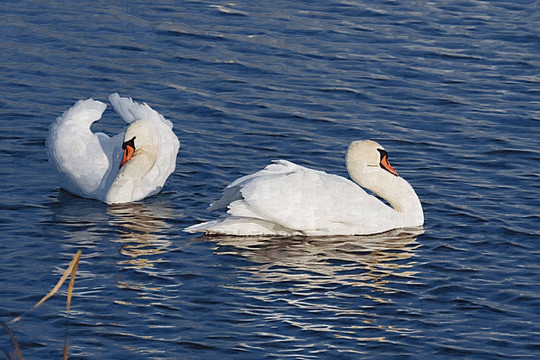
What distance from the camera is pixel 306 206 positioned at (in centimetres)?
1198

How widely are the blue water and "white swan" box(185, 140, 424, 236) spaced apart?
180 millimetres

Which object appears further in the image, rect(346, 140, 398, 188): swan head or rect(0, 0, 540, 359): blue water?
rect(346, 140, 398, 188): swan head

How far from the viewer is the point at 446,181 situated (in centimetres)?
1382

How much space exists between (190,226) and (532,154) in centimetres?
492

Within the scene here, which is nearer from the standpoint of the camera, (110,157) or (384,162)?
(384,162)

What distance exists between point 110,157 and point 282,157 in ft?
7.19

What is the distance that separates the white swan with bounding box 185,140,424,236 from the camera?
468 inches

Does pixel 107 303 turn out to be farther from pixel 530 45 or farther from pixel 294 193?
pixel 530 45

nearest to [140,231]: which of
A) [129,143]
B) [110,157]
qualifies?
[129,143]

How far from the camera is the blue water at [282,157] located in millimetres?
9797

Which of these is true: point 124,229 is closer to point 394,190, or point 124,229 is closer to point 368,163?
point 368,163

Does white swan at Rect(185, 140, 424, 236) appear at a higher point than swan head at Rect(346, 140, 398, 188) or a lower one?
lower

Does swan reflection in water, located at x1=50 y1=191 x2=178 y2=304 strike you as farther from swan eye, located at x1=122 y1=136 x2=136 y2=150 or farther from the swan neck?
the swan neck

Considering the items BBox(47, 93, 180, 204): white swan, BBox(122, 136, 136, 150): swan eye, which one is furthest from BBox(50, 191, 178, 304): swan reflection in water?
BBox(122, 136, 136, 150): swan eye
